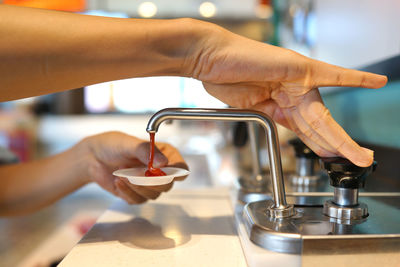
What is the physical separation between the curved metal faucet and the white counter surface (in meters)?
0.09

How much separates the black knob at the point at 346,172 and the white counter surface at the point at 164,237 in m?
0.16

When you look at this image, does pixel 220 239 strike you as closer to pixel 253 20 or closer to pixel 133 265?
pixel 133 265

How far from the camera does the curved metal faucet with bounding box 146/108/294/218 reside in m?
0.40

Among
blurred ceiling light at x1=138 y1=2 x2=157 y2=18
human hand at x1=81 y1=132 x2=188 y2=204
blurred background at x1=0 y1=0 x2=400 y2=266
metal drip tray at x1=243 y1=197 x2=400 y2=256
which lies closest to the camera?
metal drip tray at x1=243 y1=197 x2=400 y2=256

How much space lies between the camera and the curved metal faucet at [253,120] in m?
0.40

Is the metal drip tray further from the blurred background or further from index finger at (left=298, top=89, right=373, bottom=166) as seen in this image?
the blurred background

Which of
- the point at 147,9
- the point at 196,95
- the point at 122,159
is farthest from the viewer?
the point at 147,9

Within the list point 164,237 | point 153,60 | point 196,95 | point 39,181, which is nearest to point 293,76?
point 153,60

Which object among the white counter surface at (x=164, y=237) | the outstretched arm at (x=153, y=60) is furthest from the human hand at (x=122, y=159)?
the outstretched arm at (x=153, y=60)

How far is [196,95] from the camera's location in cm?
326

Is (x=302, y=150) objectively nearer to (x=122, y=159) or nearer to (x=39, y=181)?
(x=122, y=159)

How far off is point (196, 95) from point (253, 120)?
2.87 m

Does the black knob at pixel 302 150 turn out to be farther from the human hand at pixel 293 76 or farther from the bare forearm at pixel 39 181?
the bare forearm at pixel 39 181

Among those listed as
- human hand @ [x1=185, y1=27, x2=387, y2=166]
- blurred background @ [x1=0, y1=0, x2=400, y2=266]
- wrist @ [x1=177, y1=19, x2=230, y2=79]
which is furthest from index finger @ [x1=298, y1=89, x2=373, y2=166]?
blurred background @ [x1=0, y1=0, x2=400, y2=266]
